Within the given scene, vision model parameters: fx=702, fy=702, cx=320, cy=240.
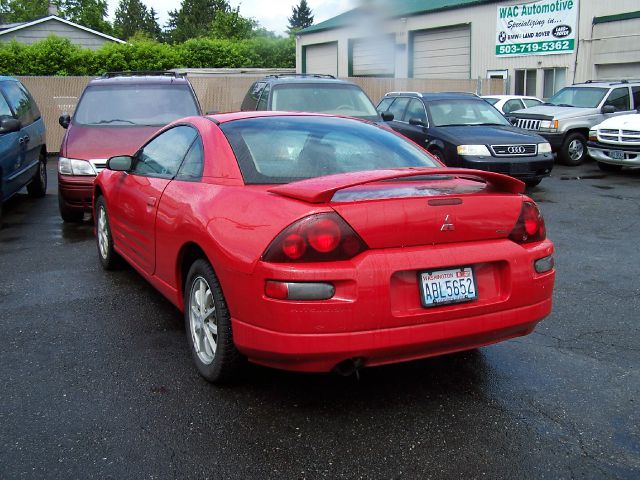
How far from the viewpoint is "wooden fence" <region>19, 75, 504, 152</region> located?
57.3 feet

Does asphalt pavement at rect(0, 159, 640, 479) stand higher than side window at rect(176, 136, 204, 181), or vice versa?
side window at rect(176, 136, 204, 181)

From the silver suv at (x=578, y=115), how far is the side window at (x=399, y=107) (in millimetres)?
3769

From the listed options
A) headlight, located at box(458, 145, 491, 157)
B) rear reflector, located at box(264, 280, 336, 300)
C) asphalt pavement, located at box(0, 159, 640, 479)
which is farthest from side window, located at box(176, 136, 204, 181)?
headlight, located at box(458, 145, 491, 157)

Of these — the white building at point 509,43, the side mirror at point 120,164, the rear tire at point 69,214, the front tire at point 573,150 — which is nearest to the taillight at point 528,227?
the side mirror at point 120,164

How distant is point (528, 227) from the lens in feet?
11.8

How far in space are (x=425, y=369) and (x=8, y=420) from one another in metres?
2.19

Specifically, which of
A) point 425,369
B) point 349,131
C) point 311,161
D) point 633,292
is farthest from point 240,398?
point 633,292

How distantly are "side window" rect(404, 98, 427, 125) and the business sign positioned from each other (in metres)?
12.8

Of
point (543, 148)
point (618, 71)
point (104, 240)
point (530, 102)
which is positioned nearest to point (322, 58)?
point (618, 71)

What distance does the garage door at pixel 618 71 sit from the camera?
21233 mm

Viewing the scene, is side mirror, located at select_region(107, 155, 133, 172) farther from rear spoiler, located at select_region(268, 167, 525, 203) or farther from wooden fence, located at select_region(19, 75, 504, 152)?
wooden fence, located at select_region(19, 75, 504, 152)

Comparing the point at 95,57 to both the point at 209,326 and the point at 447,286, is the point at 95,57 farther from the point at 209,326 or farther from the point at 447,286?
the point at 447,286

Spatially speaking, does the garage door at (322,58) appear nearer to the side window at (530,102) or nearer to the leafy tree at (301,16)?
the side window at (530,102)

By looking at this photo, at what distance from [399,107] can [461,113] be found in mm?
1412
